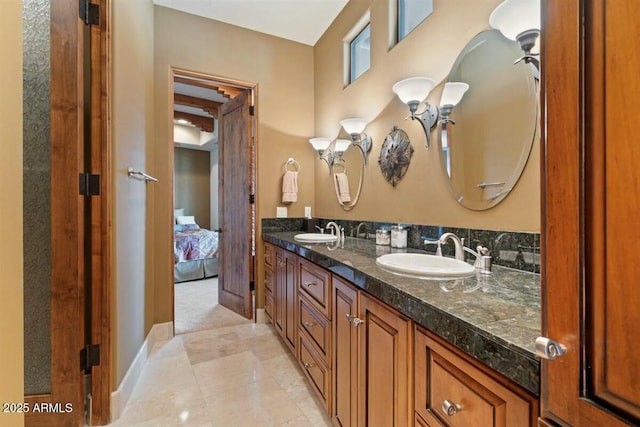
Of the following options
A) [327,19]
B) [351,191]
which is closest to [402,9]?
[327,19]

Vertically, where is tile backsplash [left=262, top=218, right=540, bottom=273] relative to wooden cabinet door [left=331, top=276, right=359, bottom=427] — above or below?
above

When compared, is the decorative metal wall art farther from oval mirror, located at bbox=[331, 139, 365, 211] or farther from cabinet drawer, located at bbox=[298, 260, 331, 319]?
cabinet drawer, located at bbox=[298, 260, 331, 319]

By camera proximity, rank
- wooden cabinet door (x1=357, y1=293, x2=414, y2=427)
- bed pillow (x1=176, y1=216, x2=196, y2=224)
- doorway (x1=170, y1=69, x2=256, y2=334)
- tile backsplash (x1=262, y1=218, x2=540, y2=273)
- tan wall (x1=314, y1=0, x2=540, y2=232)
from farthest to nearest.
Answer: bed pillow (x1=176, y1=216, x2=196, y2=224) → doorway (x1=170, y1=69, x2=256, y2=334) → tan wall (x1=314, y1=0, x2=540, y2=232) → tile backsplash (x1=262, y1=218, x2=540, y2=273) → wooden cabinet door (x1=357, y1=293, x2=414, y2=427)

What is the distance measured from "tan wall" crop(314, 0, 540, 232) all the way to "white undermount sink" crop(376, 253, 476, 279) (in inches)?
10.7

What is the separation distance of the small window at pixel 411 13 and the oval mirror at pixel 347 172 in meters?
0.89

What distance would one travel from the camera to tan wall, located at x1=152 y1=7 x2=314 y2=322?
2.62m

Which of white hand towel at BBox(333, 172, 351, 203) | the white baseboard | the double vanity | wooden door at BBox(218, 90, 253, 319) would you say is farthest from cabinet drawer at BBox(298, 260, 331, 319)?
wooden door at BBox(218, 90, 253, 319)

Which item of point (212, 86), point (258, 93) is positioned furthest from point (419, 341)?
point (212, 86)

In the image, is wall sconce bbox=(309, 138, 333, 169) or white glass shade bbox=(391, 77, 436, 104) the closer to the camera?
white glass shade bbox=(391, 77, 436, 104)

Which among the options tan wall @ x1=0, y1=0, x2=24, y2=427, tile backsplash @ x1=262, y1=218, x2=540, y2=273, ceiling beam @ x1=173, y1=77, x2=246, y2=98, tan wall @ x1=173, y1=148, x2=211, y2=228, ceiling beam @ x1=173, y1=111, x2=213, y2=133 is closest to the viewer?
tan wall @ x1=0, y1=0, x2=24, y2=427

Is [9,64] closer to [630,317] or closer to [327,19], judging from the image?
[630,317]

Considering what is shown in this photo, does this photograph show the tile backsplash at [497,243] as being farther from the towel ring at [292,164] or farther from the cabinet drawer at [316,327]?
the towel ring at [292,164]

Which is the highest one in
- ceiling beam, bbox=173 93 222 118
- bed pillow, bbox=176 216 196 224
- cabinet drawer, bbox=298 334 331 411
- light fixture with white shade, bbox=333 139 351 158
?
ceiling beam, bbox=173 93 222 118

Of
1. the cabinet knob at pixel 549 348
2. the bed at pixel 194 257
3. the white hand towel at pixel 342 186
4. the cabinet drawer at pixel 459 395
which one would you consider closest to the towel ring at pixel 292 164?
the white hand towel at pixel 342 186
